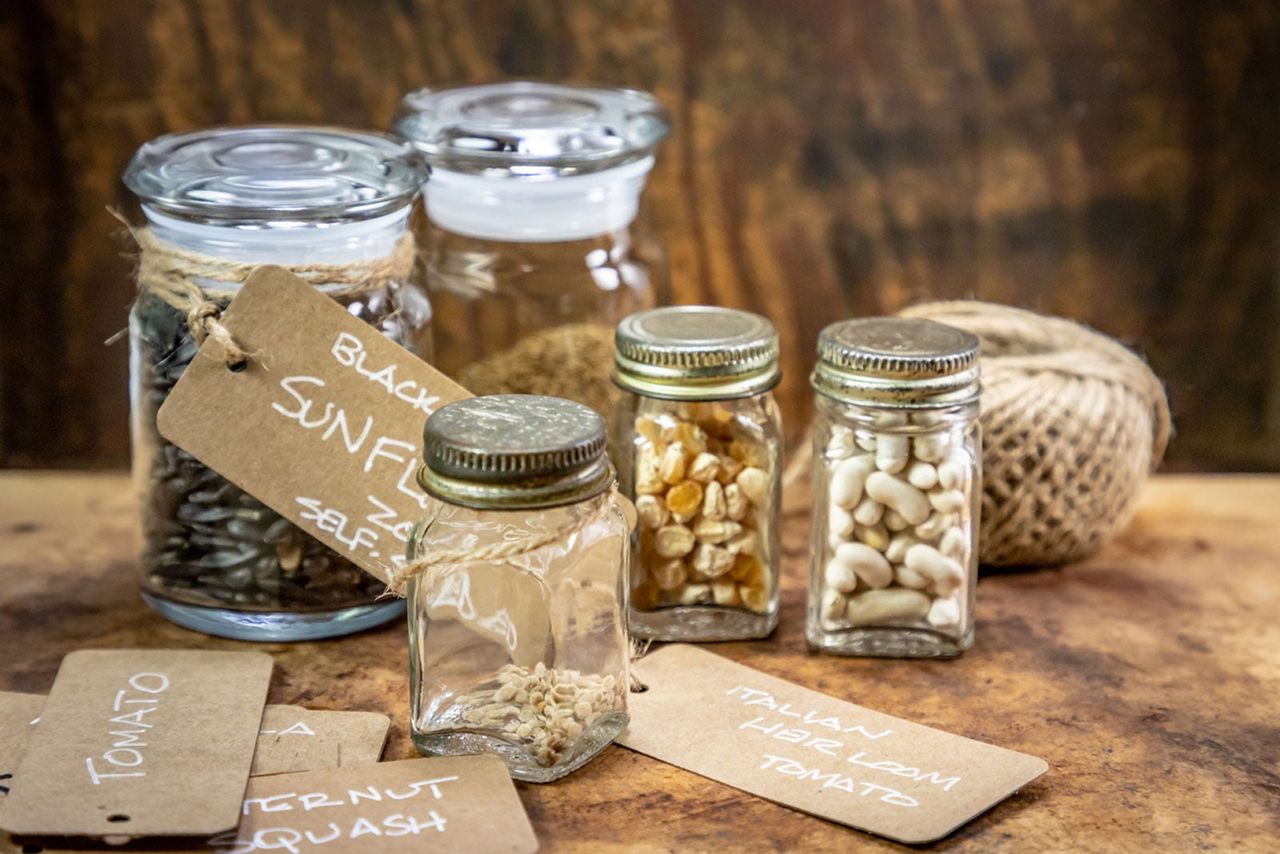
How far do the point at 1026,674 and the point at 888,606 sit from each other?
0.09 m

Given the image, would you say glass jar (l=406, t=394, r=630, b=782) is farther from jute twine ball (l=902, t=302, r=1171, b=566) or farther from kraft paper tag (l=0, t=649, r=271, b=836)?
jute twine ball (l=902, t=302, r=1171, b=566)

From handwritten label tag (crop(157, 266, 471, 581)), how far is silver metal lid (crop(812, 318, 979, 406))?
21cm

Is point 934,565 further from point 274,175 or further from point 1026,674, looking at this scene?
point 274,175

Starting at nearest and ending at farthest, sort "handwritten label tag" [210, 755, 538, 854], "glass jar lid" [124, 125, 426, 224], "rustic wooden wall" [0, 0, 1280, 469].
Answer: "handwritten label tag" [210, 755, 538, 854]
"glass jar lid" [124, 125, 426, 224]
"rustic wooden wall" [0, 0, 1280, 469]

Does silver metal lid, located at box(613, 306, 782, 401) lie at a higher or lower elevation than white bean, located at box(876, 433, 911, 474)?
higher

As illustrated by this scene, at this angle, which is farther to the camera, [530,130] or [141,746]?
[530,130]

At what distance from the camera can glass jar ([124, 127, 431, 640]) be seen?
2.72ft

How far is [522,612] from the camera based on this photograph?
76cm

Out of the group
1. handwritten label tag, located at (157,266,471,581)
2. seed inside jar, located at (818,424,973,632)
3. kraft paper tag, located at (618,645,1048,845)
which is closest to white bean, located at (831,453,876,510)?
seed inside jar, located at (818,424,973,632)

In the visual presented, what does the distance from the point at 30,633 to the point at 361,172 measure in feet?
1.11

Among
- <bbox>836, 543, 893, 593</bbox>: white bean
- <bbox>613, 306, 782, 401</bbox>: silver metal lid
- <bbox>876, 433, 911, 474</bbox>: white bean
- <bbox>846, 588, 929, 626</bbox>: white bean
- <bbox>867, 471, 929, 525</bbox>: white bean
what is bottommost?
<bbox>846, 588, 929, 626</bbox>: white bean

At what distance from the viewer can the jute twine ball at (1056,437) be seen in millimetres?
959

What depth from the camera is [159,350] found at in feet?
2.83

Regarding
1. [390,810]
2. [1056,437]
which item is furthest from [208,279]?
[1056,437]
